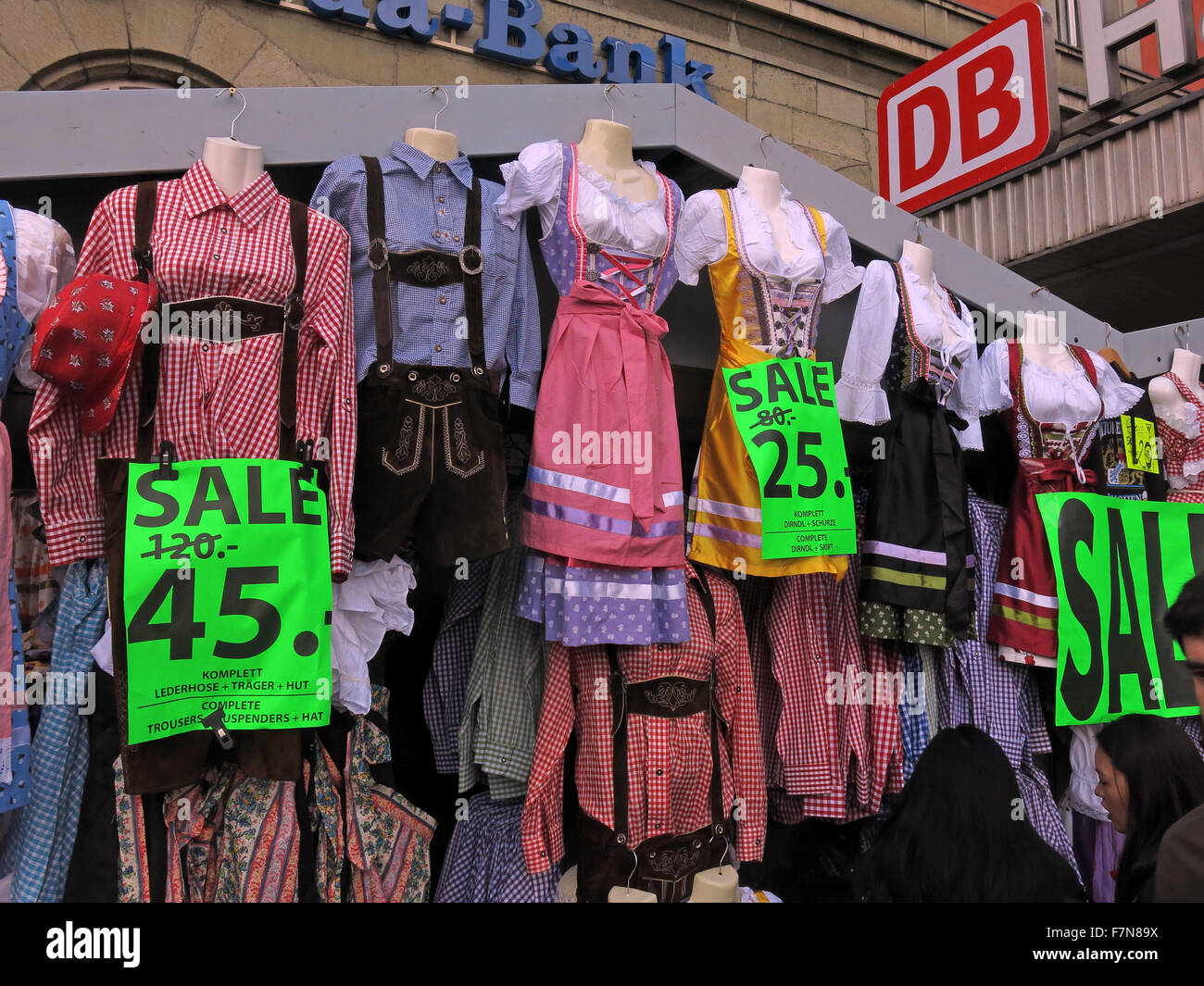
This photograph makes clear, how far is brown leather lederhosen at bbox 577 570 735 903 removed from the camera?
9.71ft

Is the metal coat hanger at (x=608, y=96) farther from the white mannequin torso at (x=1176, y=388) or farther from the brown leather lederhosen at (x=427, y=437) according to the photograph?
the white mannequin torso at (x=1176, y=388)

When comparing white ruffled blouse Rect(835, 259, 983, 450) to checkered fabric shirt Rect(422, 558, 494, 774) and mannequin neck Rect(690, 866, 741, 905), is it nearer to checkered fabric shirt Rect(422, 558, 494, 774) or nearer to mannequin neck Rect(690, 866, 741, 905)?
checkered fabric shirt Rect(422, 558, 494, 774)

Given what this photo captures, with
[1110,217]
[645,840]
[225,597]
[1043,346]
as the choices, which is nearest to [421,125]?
[225,597]

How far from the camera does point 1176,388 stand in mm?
4148

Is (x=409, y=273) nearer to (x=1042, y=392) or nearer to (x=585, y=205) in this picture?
(x=585, y=205)

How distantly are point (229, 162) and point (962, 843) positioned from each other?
264 cm

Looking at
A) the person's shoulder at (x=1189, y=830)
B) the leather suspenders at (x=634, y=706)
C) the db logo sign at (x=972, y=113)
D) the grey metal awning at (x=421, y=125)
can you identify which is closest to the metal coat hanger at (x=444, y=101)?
the grey metal awning at (x=421, y=125)

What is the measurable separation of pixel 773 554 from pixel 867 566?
579 millimetres

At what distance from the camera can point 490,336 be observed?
9.21ft

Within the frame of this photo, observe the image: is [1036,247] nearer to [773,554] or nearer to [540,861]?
[773,554]

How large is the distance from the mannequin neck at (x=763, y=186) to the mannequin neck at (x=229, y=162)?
59.2 inches
